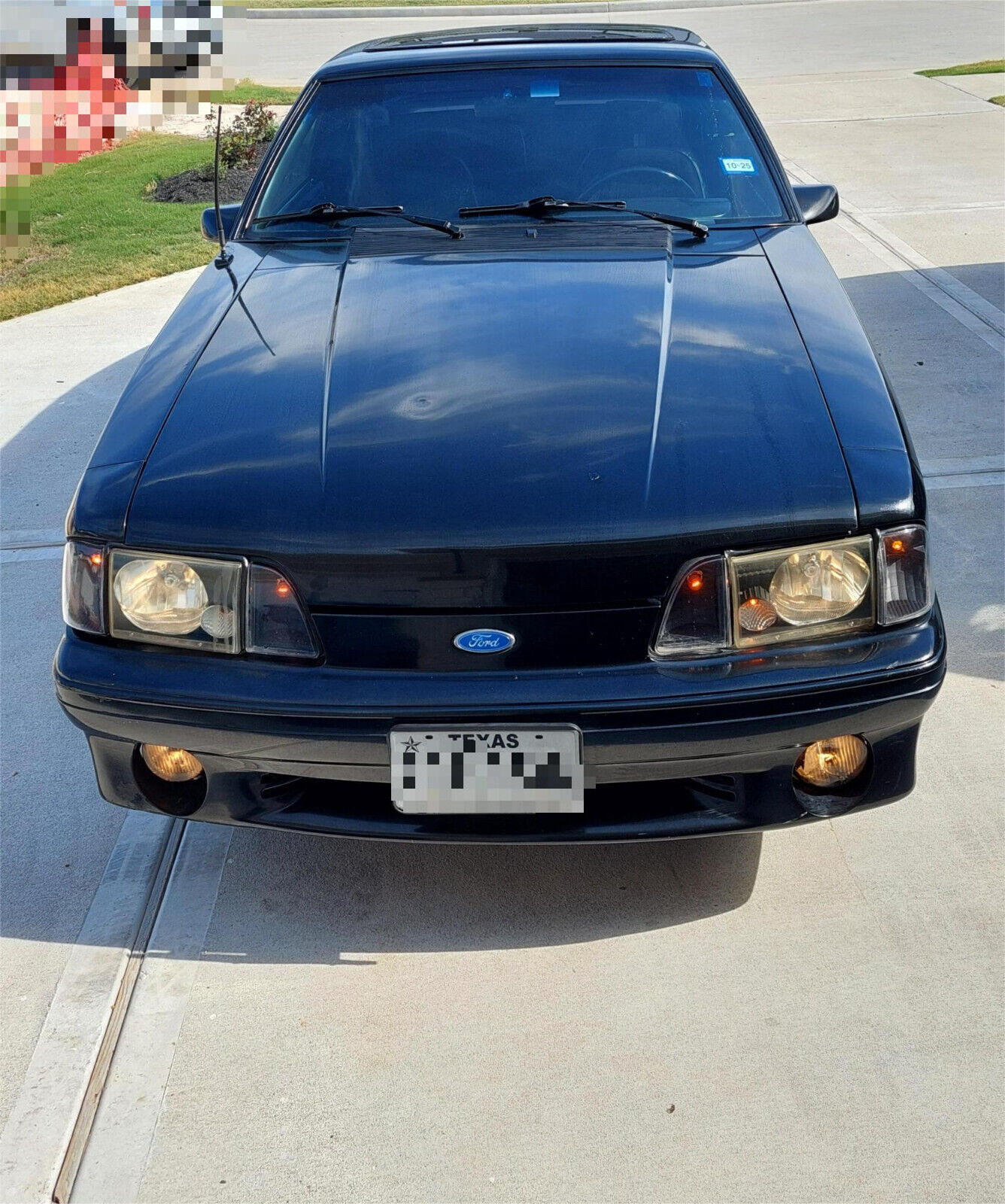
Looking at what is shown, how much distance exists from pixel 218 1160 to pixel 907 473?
5.54 ft

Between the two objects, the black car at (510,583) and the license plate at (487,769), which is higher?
the black car at (510,583)

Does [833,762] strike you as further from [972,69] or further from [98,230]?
[972,69]

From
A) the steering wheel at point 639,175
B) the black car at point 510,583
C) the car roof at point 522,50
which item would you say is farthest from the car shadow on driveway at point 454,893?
the car roof at point 522,50

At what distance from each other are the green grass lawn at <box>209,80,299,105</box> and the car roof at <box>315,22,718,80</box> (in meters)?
10.2

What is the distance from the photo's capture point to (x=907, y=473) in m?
2.36

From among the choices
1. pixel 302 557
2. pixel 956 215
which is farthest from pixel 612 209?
pixel 956 215

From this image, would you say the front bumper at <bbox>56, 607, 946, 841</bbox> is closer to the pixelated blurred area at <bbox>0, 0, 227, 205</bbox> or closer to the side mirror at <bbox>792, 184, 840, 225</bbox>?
the side mirror at <bbox>792, 184, 840, 225</bbox>

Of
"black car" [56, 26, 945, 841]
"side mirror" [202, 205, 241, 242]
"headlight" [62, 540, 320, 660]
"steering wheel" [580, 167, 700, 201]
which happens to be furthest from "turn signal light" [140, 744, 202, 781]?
"steering wheel" [580, 167, 700, 201]

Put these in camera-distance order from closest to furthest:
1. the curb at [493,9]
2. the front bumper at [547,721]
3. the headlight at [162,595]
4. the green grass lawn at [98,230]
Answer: the front bumper at [547,721] < the headlight at [162,595] < the green grass lawn at [98,230] < the curb at [493,9]

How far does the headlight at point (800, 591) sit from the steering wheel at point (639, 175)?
5.50 feet

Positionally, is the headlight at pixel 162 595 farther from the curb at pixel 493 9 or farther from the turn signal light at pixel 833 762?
the curb at pixel 493 9

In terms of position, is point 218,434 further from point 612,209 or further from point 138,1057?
point 612,209

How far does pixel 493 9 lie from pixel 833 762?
24.3 m

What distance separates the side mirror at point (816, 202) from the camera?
3801 millimetres
